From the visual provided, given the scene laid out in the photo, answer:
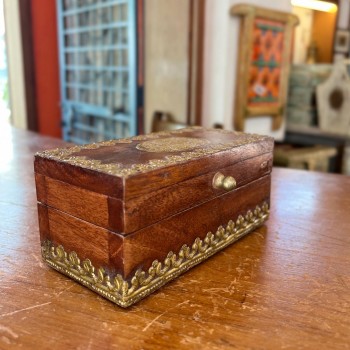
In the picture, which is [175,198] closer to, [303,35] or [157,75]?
[157,75]

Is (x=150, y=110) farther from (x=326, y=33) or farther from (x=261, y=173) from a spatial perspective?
(x=326, y=33)

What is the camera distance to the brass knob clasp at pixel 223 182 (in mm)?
542

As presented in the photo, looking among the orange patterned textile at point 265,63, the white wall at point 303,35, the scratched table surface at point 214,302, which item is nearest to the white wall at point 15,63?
the orange patterned textile at point 265,63

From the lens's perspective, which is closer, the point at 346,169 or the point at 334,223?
the point at 334,223

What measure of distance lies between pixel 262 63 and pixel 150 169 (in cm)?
247

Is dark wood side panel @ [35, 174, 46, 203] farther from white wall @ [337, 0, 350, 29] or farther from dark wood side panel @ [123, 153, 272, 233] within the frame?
white wall @ [337, 0, 350, 29]

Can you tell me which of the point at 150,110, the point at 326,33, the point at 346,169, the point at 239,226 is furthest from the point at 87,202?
the point at 326,33

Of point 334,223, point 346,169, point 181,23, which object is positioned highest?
point 181,23

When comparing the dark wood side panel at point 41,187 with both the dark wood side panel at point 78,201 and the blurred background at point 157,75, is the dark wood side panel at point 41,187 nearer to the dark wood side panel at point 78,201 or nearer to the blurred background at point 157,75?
the dark wood side panel at point 78,201

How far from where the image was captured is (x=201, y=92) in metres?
2.66

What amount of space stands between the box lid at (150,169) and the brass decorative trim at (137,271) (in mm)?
62

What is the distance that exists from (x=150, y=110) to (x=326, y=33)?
3.37 metres

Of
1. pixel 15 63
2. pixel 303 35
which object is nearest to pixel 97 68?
pixel 15 63

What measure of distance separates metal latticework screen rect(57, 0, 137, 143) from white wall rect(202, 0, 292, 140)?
1.76ft
